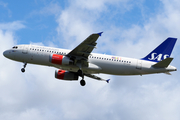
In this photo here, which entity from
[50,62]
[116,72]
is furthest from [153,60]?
[50,62]

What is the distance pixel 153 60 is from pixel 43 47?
17.9 metres

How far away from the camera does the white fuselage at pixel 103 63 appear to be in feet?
144

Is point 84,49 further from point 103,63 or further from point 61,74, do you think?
point 61,74

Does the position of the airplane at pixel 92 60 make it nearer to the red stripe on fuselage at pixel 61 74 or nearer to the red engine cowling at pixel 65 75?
the red engine cowling at pixel 65 75

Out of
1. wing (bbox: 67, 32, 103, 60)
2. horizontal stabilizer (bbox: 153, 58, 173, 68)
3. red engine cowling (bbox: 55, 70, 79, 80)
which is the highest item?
wing (bbox: 67, 32, 103, 60)

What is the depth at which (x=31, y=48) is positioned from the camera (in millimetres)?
46250

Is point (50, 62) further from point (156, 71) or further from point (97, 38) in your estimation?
point (156, 71)

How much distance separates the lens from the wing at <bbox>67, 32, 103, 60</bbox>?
132ft

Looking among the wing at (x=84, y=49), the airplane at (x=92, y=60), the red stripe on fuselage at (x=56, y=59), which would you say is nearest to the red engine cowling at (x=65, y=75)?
the airplane at (x=92, y=60)

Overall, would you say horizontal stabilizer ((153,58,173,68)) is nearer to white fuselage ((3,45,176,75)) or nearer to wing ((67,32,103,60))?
white fuselage ((3,45,176,75))

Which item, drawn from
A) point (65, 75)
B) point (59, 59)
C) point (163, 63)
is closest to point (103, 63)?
point (59, 59)

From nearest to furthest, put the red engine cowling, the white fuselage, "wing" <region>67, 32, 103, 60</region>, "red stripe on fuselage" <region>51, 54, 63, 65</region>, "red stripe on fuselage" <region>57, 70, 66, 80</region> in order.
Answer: "wing" <region>67, 32, 103, 60</region> → "red stripe on fuselage" <region>51, 54, 63, 65</region> → the white fuselage → the red engine cowling → "red stripe on fuselage" <region>57, 70, 66, 80</region>

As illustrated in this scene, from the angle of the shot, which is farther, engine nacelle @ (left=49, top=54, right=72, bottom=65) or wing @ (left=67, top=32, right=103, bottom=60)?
engine nacelle @ (left=49, top=54, right=72, bottom=65)

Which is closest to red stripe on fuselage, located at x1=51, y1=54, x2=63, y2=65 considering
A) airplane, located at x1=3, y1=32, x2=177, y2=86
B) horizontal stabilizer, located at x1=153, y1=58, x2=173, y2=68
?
airplane, located at x1=3, y1=32, x2=177, y2=86
